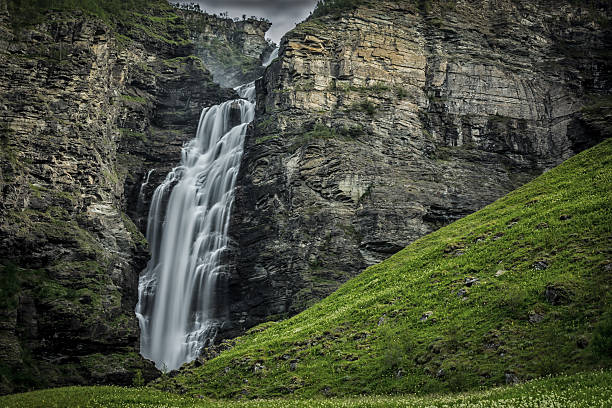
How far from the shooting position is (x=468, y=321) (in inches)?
A: 1262

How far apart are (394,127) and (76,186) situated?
55.9 meters

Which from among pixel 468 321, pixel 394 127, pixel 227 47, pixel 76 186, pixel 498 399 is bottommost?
pixel 498 399

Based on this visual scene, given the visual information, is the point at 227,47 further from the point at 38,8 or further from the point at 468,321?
the point at 468,321

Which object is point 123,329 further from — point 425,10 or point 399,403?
point 425,10

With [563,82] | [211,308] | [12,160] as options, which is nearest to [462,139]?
[563,82]

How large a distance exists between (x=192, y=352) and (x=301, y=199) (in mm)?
28298

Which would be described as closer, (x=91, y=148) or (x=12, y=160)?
(x=12, y=160)

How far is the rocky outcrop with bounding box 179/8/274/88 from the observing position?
163750 millimetres

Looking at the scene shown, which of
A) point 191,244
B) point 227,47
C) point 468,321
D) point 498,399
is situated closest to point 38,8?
point 191,244

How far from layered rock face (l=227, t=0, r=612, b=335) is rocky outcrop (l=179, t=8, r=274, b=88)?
186 feet

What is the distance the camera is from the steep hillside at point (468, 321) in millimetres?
26156

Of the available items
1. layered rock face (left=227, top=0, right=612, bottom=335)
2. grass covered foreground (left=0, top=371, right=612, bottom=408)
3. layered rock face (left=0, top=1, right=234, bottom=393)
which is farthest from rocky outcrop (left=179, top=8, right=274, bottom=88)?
grass covered foreground (left=0, top=371, right=612, bottom=408)

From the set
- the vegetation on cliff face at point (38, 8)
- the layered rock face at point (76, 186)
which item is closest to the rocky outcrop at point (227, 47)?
the layered rock face at point (76, 186)

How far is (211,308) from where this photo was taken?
7962cm
